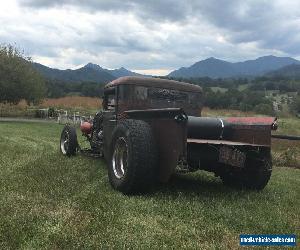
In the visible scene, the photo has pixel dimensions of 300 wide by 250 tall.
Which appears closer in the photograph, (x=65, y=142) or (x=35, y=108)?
(x=65, y=142)

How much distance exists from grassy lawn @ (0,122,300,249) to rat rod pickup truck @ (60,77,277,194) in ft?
1.20

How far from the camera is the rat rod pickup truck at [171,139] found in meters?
6.93

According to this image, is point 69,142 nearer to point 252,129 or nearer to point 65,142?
A: point 65,142

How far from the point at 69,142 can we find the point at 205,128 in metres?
5.04

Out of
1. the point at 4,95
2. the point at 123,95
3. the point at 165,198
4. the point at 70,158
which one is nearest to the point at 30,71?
the point at 4,95

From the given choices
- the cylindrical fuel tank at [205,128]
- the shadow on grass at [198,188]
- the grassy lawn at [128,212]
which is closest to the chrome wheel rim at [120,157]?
the grassy lawn at [128,212]

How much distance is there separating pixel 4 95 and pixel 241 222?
3661cm

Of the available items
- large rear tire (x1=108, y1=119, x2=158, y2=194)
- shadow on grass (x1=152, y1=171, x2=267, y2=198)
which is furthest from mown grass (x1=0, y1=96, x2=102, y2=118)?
large rear tire (x1=108, y1=119, x2=158, y2=194)

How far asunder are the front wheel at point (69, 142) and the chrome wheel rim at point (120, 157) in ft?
14.1

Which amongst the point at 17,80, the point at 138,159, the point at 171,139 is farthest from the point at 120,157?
the point at 17,80

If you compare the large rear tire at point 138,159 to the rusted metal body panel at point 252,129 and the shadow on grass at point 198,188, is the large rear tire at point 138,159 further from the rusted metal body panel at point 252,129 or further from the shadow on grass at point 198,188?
the rusted metal body panel at point 252,129

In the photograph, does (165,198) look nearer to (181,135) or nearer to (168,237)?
(181,135)

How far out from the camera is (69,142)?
12.0 m

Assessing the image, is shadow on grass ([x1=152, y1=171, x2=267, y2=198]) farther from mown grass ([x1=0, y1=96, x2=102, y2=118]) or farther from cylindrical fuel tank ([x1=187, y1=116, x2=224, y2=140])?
mown grass ([x1=0, y1=96, x2=102, y2=118])
